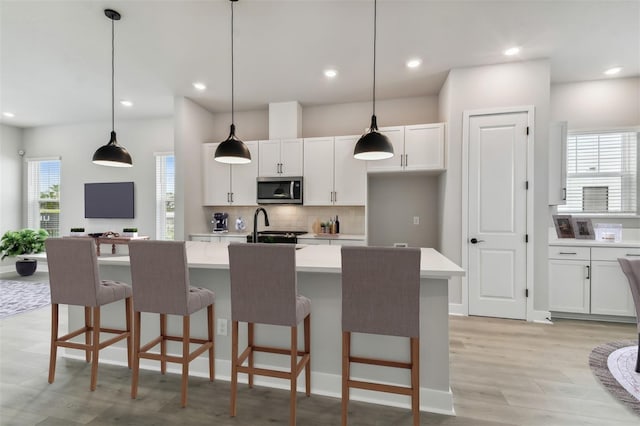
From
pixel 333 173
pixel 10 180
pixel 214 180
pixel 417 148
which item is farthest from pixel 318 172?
pixel 10 180

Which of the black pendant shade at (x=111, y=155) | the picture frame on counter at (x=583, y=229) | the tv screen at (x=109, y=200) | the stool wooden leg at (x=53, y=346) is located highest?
the black pendant shade at (x=111, y=155)

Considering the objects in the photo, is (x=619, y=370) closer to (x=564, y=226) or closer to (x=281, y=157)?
(x=564, y=226)

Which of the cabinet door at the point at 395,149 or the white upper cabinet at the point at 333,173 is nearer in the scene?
the cabinet door at the point at 395,149

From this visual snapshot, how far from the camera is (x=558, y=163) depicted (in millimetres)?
3709

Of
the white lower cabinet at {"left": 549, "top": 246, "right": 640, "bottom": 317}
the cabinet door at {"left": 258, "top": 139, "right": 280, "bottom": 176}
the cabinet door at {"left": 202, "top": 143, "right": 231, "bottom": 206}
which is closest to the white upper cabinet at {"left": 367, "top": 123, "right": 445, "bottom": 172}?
the cabinet door at {"left": 258, "top": 139, "right": 280, "bottom": 176}

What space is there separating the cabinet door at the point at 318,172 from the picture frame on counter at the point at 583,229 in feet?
10.0

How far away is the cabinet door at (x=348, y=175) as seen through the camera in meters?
4.27

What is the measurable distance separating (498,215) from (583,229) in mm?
1193

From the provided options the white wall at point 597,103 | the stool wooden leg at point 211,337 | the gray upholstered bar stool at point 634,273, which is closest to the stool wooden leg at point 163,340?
the stool wooden leg at point 211,337

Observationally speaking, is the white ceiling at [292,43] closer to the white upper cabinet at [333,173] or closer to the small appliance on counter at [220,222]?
the white upper cabinet at [333,173]

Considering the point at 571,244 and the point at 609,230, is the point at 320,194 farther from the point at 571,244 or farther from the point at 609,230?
the point at 609,230

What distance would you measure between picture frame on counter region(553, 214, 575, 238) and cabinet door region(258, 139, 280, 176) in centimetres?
372

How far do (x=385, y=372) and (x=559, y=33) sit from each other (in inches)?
136

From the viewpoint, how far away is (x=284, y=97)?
4562 millimetres
